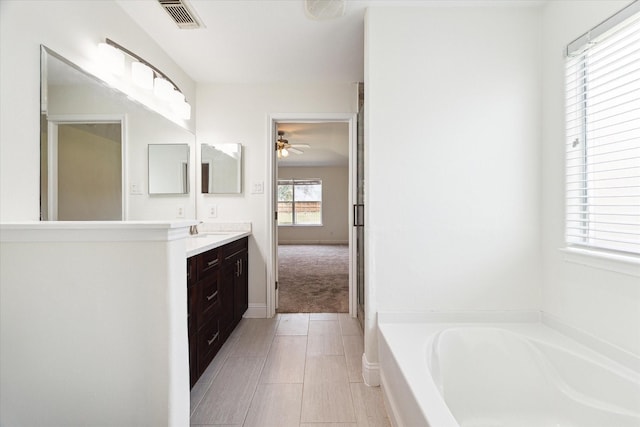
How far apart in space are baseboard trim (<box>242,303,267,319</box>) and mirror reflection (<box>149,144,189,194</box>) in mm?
1288

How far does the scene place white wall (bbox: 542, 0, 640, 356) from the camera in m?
1.33

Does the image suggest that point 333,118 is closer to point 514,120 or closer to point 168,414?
point 514,120

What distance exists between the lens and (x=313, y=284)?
414 cm

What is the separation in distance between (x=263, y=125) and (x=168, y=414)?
8.07 feet

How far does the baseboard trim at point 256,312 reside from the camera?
9.46 feet

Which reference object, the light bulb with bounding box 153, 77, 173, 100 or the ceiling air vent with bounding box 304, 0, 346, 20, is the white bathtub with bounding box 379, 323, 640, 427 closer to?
the ceiling air vent with bounding box 304, 0, 346, 20

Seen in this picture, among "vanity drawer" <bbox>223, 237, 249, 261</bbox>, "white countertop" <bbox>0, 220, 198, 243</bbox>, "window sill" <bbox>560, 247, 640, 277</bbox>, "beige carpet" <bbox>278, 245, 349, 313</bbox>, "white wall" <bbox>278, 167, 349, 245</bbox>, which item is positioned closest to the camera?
"white countertop" <bbox>0, 220, 198, 243</bbox>

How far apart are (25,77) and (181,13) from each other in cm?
99

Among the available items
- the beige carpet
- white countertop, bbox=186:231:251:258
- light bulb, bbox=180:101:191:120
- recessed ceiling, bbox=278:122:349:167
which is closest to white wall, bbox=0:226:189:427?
white countertop, bbox=186:231:251:258

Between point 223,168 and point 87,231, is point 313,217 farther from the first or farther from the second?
point 87,231

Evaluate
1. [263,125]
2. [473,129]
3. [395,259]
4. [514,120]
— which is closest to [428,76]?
[473,129]

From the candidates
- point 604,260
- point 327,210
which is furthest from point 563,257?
point 327,210

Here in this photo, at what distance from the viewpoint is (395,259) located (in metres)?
1.82

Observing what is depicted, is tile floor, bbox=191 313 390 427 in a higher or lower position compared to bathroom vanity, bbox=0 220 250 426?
lower
